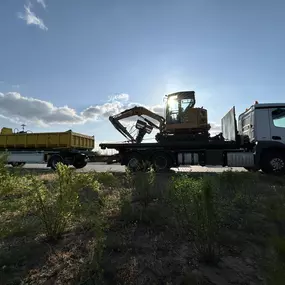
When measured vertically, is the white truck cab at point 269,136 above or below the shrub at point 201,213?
above

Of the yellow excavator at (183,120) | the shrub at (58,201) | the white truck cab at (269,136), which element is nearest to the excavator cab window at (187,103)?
the yellow excavator at (183,120)

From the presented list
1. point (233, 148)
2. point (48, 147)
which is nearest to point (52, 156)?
point (48, 147)

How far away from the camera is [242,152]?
42.8ft

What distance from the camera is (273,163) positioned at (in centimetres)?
1154

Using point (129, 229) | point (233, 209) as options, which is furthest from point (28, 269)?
point (233, 209)

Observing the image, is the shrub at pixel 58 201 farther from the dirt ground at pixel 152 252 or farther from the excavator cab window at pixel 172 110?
the excavator cab window at pixel 172 110

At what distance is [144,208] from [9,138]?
1762cm

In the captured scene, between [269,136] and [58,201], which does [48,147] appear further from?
[58,201]

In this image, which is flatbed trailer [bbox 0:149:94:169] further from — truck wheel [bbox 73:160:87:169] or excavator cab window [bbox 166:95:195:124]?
excavator cab window [bbox 166:95:195:124]

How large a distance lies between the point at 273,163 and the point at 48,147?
46.0ft

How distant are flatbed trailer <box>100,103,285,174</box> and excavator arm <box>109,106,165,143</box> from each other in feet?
6.67

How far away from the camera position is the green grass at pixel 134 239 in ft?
9.25

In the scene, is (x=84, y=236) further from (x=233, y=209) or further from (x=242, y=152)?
(x=242, y=152)

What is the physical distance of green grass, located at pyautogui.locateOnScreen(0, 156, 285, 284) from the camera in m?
2.82
